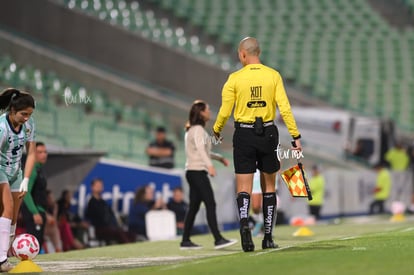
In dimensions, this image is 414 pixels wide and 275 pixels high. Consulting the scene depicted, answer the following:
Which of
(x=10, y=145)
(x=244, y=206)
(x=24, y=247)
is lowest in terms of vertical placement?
(x=24, y=247)

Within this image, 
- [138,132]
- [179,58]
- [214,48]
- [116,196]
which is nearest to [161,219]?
[116,196]

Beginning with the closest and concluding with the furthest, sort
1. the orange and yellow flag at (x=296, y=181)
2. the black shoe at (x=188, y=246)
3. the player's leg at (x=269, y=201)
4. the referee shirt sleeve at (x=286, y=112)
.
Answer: the referee shirt sleeve at (x=286, y=112) → the orange and yellow flag at (x=296, y=181) → the player's leg at (x=269, y=201) → the black shoe at (x=188, y=246)

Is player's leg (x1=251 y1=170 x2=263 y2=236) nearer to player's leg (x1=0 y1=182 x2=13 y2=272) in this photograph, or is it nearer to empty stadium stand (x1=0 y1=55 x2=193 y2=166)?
empty stadium stand (x1=0 y1=55 x2=193 y2=166)

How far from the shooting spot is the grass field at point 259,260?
983cm

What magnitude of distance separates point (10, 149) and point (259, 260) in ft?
9.11

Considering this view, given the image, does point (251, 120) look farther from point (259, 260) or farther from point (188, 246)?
point (188, 246)


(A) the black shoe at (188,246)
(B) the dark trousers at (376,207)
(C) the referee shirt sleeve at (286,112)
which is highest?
(B) the dark trousers at (376,207)

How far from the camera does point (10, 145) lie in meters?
11.7

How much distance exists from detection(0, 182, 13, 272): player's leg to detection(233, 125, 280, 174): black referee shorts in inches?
95.8

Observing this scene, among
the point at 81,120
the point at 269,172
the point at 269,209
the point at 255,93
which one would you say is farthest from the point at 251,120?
the point at 81,120

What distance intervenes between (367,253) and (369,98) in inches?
1089

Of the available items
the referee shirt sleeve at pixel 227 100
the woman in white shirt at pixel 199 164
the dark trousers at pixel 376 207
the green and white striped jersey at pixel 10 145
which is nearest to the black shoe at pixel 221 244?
the woman in white shirt at pixel 199 164

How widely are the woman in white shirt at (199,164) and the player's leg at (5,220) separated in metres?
3.75

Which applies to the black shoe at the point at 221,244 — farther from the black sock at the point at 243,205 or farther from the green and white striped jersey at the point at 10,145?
the green and white striped jersey at the point at 10,145
